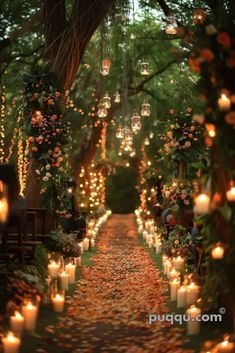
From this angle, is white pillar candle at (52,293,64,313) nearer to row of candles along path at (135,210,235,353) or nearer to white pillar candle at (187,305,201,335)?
row of candles along path at (135,210,235,353)

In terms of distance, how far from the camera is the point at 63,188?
11523 millimetres

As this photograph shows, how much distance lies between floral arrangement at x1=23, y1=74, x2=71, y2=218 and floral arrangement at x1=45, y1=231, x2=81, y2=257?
0.77 metres

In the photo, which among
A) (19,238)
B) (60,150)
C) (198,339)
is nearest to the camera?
(198,339)

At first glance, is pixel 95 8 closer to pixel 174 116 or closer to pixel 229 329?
pixel 174 116

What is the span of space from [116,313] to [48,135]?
14.3ft

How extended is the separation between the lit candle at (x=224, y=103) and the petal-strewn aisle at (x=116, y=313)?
2.32 metres

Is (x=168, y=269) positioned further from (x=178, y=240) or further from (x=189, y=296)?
(x=189, y=296)

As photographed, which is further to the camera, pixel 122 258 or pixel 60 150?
pixel 122 258

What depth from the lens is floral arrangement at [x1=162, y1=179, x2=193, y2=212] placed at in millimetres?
11562

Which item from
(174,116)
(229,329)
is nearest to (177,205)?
(174,116)

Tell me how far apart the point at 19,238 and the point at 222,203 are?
12.3ft

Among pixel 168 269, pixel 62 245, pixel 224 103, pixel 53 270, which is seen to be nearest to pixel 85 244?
pixel 62 245

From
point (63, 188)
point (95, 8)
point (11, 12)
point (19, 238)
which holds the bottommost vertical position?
point (19, 238)

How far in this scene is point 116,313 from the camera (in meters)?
7.61
